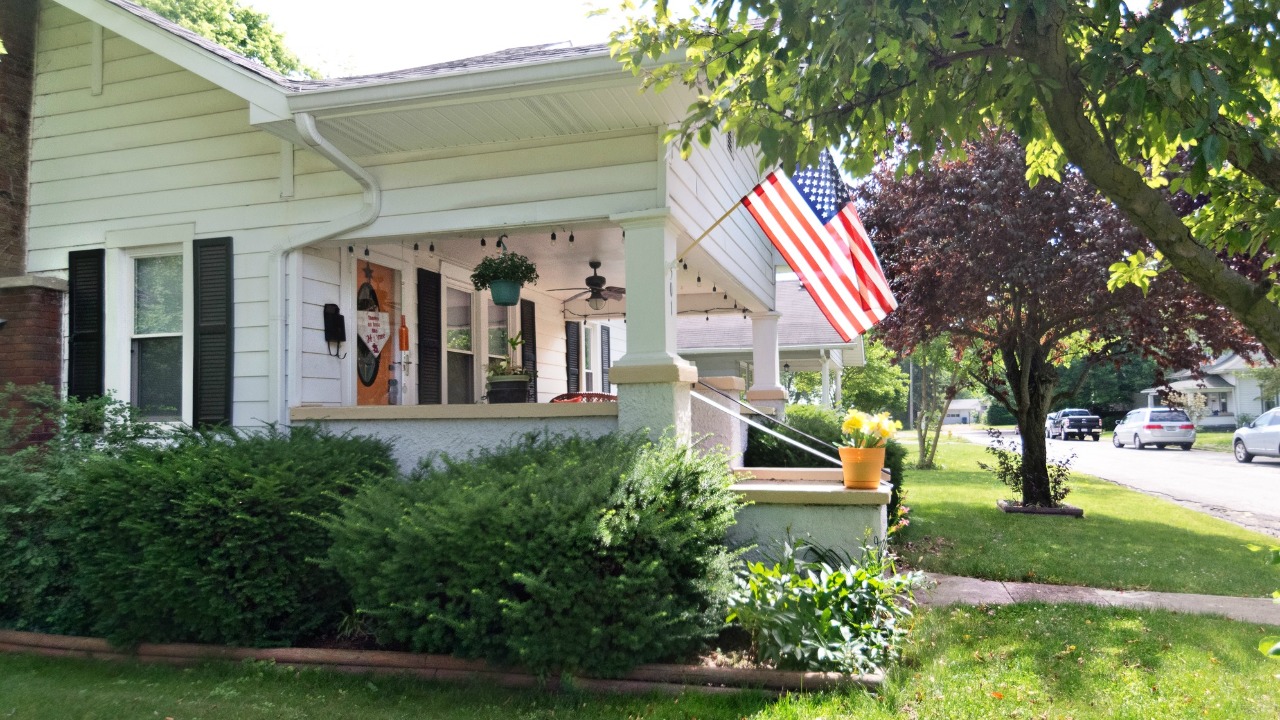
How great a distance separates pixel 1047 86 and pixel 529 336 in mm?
7838

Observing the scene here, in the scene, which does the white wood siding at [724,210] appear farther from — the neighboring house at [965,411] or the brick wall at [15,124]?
the neighboring house at [965,411]

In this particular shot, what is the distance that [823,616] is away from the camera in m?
4.75

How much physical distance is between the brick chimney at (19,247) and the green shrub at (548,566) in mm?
4244

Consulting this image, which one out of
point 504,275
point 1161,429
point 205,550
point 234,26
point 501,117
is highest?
point 234,26

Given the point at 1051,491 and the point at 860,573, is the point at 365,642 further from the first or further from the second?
the point at 1051,491

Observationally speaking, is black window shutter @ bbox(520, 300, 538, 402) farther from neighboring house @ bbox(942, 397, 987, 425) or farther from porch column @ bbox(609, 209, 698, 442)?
neighboring house @ bbox(942, 397, 987, 425)

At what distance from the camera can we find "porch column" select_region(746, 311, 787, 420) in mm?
11344

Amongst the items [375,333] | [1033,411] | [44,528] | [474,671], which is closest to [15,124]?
[375,333]

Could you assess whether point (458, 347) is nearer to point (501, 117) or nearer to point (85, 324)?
point (85, 324)

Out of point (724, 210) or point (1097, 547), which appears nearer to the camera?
point (724, 210)

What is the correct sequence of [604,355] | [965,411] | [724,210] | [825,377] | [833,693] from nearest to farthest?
[833,693], [724,210], [604,355], [825,377], [965,411]

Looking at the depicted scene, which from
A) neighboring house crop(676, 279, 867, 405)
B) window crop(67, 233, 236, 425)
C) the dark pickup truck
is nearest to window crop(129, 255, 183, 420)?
window crop(67, 233, 236, 425)

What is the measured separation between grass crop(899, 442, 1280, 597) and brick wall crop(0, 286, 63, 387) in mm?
Answer: 7872

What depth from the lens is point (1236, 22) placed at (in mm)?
3820
